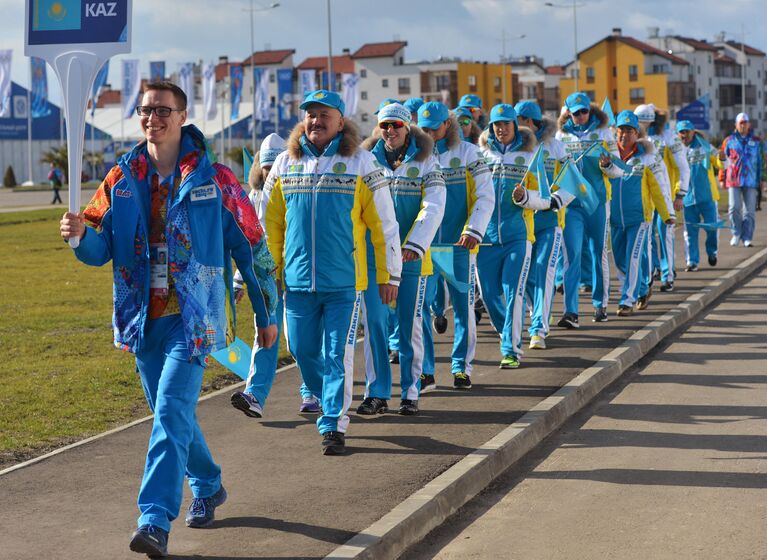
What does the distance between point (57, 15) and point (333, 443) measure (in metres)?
2.97

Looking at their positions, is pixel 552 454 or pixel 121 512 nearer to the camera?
pixel 121 512

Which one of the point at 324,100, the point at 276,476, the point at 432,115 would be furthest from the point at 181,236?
the point at 432,115

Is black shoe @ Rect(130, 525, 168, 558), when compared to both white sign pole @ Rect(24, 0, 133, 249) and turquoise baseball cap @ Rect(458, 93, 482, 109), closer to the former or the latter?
white sign pole @ Rect(24, 0, 133, 249)

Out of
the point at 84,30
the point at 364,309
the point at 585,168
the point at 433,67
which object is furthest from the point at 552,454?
the point at 433,67

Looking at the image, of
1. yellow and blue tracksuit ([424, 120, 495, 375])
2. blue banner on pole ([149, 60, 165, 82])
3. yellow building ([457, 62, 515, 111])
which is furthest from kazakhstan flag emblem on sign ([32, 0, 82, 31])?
yellow building ([457, 62, 515, 111])

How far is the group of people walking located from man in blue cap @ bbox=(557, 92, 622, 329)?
2cm

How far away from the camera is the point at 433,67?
142m

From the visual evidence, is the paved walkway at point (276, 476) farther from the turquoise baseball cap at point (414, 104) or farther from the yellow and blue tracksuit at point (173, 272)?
the turquoise baseball cap at point (414, 104)

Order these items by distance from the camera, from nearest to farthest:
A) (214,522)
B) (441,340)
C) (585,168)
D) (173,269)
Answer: (173,269), (214,522), (441,340), (585,168)

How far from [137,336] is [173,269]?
1.06 ft

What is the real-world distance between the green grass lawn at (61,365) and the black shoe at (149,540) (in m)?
2.67

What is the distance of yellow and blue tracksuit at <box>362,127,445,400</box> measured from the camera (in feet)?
29.9

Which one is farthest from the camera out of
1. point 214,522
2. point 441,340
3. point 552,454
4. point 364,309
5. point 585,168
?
point 585,168

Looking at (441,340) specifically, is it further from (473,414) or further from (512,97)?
(512,97)
